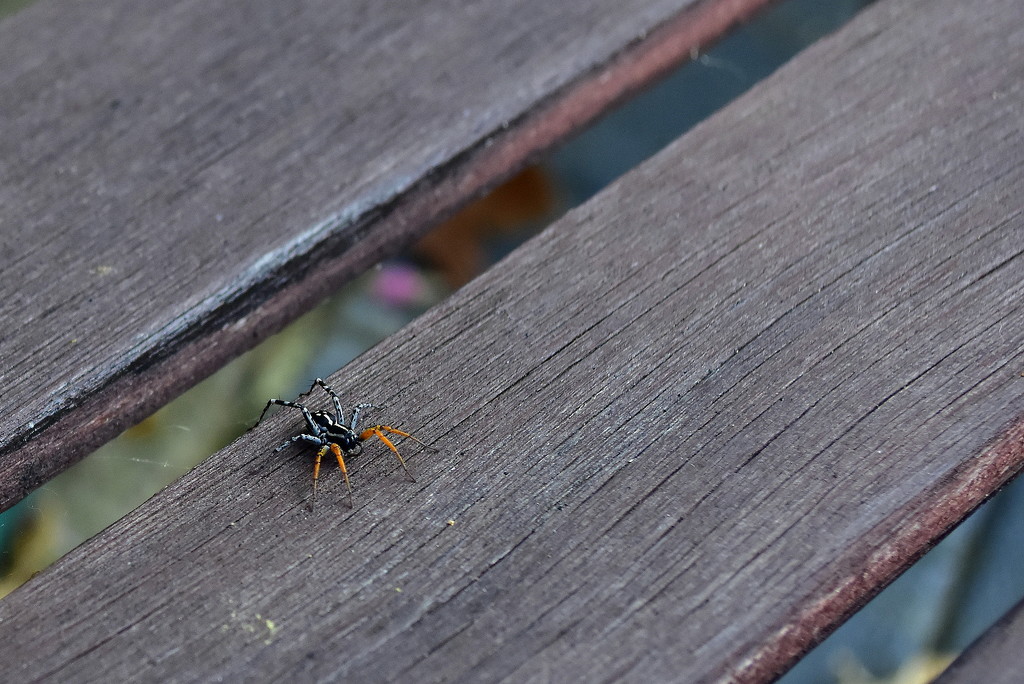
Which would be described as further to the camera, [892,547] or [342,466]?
[342,466]

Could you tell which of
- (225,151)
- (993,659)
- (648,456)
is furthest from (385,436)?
(993,659)

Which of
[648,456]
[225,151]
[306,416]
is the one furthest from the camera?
[225,151]

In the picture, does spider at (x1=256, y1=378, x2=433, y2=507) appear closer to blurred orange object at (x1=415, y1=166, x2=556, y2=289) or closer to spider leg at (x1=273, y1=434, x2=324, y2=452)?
spider leg at (x1=273, y1=434, x2=324, y2=452)

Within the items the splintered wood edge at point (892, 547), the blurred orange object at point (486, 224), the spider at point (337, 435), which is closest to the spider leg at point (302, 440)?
the spider at point (337, 435)

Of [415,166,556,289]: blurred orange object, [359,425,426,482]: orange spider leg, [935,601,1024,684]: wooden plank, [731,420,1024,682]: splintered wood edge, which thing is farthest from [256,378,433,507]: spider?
[415,166,556,289]: blurred orange object

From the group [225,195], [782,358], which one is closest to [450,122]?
[225,195]

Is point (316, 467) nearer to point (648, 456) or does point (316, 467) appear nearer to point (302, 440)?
point (302, 440)

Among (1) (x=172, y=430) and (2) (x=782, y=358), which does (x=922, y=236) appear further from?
(1) (x=172, y=430)
